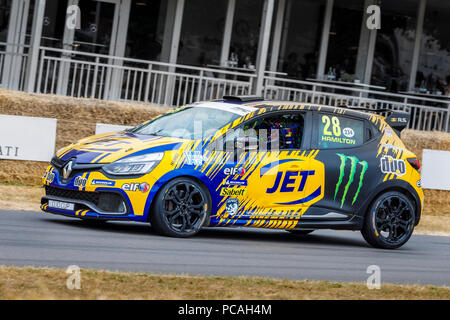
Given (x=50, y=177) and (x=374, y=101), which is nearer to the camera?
(x=50, y=177)

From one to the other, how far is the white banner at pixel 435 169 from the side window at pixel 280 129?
6341 millimetres

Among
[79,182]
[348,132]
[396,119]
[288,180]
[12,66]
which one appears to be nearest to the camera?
[79,182]

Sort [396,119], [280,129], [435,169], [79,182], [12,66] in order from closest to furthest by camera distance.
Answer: [79,182] < [280,129] < [396,119] < [435,169] < [12,66]

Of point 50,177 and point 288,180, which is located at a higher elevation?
point 288,180

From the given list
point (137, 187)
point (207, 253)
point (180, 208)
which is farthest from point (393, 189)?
point (137, 187)

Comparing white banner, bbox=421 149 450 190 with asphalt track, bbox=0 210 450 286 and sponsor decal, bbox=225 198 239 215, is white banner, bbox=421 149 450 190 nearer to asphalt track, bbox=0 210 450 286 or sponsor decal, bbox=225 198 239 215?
asphalt track, bbox=0 210 450 286

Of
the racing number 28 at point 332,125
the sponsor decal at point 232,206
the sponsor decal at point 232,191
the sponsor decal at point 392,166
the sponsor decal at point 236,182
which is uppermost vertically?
the racing number 28 at point 332,125

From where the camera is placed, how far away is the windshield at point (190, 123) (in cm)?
1155

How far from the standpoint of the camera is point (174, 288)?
7.72 meters

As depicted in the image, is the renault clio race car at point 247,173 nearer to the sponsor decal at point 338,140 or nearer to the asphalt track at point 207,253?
the sponsor decal at point 338,140

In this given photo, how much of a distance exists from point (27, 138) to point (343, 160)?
5761mm

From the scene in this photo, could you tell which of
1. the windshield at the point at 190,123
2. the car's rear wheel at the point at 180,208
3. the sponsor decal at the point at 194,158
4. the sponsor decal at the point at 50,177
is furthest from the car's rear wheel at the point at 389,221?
the sponsor decal at the point at 50,177

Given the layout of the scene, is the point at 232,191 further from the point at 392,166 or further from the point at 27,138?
the point at 27,138
